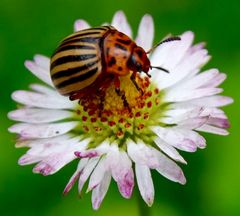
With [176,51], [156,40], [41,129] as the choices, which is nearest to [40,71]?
[41,129]

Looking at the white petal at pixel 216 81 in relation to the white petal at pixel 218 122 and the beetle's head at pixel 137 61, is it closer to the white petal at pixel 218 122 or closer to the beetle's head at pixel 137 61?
the white petal at pixel 218 122

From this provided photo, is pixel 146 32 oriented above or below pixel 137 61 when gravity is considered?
above

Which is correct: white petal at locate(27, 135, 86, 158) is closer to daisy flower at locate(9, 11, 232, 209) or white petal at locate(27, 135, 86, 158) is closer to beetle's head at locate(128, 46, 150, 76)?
daisy flower at locate(9, 11, 232, 209)

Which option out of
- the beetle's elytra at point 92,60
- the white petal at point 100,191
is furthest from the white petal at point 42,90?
the white petal at point 100,191

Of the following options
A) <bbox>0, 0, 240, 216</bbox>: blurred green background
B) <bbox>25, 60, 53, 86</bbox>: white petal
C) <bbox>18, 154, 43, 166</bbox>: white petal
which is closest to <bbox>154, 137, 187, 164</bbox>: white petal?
<bbox>18, 154, 43, 166</bbox>: white petal

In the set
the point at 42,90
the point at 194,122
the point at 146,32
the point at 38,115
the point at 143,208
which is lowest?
the point at 143,208

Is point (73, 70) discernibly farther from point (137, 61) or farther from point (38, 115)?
point (38, 115)
